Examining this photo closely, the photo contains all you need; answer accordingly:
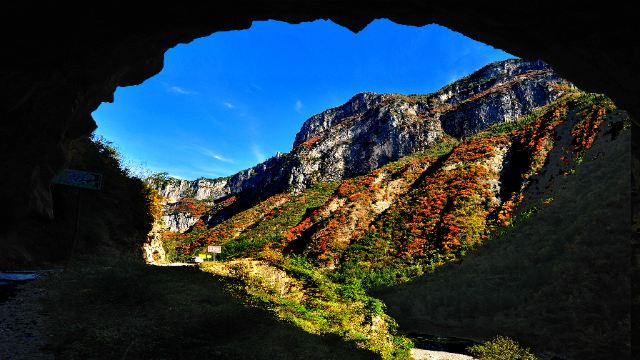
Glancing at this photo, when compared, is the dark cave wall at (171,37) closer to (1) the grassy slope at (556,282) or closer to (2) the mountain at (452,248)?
(2) the mountain at (452,248)

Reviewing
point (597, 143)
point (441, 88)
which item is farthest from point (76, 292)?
point (441, 88)

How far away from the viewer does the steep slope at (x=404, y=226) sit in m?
15.5

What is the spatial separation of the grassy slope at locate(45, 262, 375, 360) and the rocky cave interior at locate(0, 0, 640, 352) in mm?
4033

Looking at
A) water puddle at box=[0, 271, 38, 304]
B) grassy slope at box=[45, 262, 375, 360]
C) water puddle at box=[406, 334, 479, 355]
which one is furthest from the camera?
water puddle at box=[406, 334, 479, 355]

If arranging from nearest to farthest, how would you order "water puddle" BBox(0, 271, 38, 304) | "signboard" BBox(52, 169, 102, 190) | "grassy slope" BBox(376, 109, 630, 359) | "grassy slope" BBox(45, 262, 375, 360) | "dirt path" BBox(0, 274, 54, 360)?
"dirt path" BBox(0, 274, 54, 360) → "grassy slope" BBox(45, 262, 375, 360) → "water puddle" BBox(0, 271, 38, 304) → "signboard" BBox(52, 169, 102, 190) → "grassy slope" BBox(376, 109, 630, 359)

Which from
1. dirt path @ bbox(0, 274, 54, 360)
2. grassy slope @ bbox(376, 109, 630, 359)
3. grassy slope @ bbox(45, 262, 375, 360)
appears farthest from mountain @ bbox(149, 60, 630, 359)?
dirt path @ bbox(0, 274, 54, 360)

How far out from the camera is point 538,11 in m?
5.39

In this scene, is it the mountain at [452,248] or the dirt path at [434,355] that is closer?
the dirt path at [434,355]

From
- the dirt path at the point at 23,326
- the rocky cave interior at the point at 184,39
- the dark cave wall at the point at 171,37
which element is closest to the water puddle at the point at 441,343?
the rocky cave interior at the point at 184,39

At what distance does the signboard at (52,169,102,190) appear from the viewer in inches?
542

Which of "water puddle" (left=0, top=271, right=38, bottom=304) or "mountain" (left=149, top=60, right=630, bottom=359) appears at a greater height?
"mountain" (left=149, top=60, right=630, bottom=359)

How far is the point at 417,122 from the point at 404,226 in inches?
2714

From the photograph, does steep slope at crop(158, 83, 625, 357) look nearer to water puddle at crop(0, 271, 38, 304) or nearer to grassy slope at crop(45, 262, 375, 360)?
grassy slope at crop(45, 262, 375, 360)

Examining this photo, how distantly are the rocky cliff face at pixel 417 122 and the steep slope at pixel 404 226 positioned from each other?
156ft
